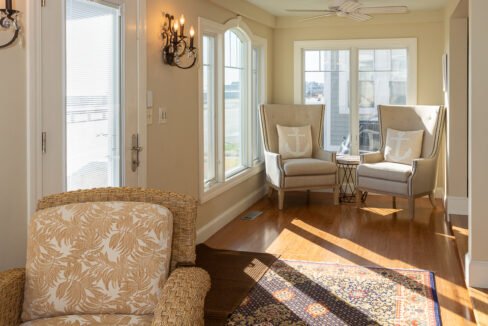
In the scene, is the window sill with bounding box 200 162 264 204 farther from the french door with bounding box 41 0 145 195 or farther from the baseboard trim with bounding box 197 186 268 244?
the french door with bounding box 41 0 145 195

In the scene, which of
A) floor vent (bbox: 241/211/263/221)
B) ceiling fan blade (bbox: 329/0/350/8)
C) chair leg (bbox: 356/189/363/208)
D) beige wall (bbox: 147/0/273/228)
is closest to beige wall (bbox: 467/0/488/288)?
ceiling fan blade (bbox: 329/0/350/8)

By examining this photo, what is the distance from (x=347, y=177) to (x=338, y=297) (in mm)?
4002

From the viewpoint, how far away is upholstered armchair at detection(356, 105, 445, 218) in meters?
6.18

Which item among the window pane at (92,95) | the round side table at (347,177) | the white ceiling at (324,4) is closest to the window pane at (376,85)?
the round side table at (347,177)

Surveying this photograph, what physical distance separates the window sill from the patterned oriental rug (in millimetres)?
1162

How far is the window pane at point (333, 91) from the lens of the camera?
7.71 metres

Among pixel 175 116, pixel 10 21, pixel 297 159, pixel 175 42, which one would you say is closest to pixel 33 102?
pixel 10 21

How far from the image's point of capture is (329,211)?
258 inches

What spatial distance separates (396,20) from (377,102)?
105 cm

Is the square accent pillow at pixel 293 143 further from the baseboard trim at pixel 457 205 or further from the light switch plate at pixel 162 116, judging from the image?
the light switch plate at pixel 162 116

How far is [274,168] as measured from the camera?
22.2 ft

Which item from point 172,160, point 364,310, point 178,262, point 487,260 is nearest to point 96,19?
point 172,160

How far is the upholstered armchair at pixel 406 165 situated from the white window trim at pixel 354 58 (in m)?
0.55

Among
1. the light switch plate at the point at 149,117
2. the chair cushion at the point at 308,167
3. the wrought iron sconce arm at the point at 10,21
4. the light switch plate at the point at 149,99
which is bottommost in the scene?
the chair cushion at the point at 308,167
